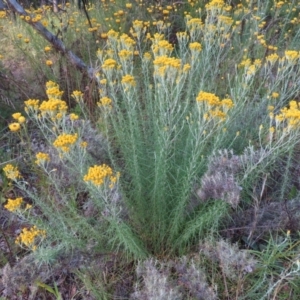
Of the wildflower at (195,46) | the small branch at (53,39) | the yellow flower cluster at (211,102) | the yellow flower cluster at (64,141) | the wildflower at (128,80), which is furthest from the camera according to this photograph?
the small branch at (53,39)

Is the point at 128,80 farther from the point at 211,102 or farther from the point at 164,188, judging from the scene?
the point at 164,188

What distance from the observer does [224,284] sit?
6.20 ft

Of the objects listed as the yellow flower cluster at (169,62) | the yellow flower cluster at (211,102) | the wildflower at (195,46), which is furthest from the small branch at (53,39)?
the yellow flower cluster at (211,102)

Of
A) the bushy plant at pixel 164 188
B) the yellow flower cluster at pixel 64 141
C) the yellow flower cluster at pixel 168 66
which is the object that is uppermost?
the yellow flower cluster at pixel 168 66

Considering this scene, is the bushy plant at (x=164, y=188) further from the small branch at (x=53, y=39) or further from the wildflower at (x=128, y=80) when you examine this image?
the small branch at (x=53, y=39)

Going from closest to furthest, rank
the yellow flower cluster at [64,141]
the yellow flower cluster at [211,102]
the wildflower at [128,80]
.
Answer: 1. the yellow flower cluster at [64,141]
2. the yellow flower cluster at [211,102]
3. the wildflower at [128,80]

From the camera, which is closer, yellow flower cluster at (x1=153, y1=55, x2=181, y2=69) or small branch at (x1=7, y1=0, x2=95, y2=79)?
yellow flower cluster at (x1=153, y1=55, x2=181, y2=69)

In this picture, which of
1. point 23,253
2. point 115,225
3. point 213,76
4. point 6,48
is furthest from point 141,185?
point 6,48

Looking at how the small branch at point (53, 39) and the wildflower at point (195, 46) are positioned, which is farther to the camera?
the small branch at point (53, 39)

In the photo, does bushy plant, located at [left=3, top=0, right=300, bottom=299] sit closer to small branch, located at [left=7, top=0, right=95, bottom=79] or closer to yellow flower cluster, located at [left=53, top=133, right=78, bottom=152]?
yellow flower cluster, located at [left=53, top=133, right=78, bottom=152]

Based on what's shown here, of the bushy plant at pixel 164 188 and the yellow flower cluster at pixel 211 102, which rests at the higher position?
the yellow flower cluster at pixel 211 102

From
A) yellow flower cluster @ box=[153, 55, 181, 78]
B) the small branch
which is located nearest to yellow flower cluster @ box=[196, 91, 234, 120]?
yellow flower cluster @ box=[153, 55, 181, 78]

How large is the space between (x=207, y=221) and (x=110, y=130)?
42.6 inches

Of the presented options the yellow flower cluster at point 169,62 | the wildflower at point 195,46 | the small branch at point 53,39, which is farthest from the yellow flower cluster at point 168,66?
the small branch at point 53,39
